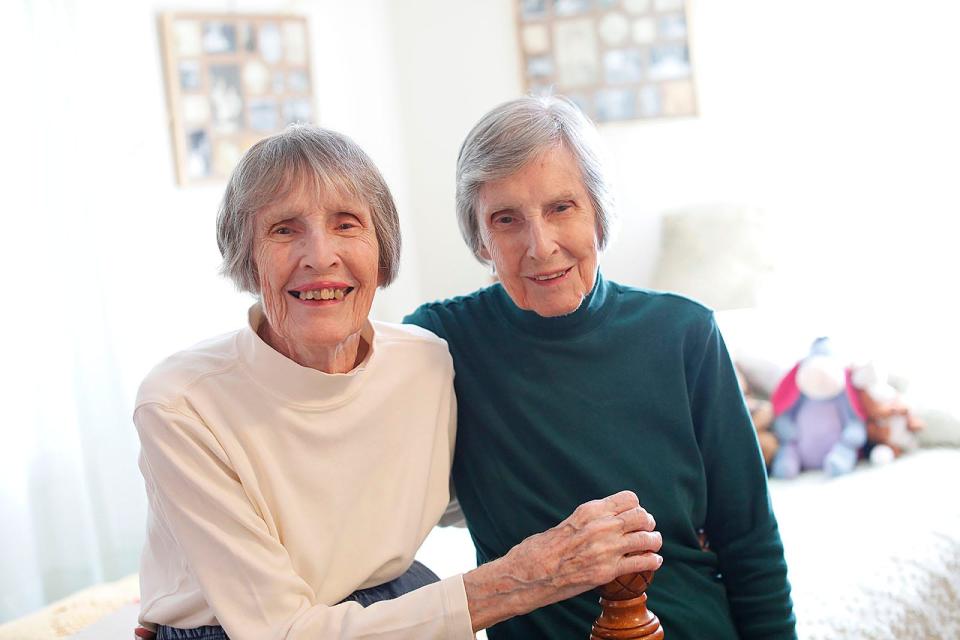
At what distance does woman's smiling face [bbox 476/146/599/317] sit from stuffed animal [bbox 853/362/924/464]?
1406mm

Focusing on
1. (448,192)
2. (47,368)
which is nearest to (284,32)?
(448,192)

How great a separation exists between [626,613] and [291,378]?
0.52m

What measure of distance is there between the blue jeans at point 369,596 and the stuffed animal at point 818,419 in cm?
136

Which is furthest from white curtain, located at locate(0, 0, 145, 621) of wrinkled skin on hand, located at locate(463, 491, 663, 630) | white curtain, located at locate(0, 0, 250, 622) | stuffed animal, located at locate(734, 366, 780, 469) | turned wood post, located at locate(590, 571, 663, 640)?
turned wood post, located at locate(590, 571, 663, 640)

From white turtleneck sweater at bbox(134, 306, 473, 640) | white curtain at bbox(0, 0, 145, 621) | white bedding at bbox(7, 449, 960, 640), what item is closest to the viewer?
white turtleneck sweater at bbox(134, 306, 473, 640)

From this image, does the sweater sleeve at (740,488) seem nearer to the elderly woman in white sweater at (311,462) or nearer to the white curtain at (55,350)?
the elderly woman in white sweater at (311,462)

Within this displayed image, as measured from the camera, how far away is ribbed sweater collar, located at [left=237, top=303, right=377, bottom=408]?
130cm

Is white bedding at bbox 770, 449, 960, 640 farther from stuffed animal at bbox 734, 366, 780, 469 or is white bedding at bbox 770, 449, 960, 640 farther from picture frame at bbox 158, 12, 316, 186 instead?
picture frame at bbox 158, 12, 316, 186

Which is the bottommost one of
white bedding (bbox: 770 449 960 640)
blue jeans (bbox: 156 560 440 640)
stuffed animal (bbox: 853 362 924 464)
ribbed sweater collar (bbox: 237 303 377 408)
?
white bedding (bbox: 770 449 960 640)

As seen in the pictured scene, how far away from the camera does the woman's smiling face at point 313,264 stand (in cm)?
127

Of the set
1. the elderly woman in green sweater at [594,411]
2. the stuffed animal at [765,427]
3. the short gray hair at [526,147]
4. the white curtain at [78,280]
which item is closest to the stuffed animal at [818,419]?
the stuffed animal at [765,427]

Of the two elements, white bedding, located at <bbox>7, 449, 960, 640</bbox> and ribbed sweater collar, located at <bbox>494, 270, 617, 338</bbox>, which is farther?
white bedding, located at <bbox>7, 449, 960, 640</bbox>

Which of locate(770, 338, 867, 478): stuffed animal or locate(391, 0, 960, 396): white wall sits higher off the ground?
locate(391, 0, 960, 396): white wall

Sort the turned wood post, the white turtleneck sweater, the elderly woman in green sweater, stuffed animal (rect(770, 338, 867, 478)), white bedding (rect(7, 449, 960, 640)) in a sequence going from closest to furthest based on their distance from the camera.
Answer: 1. the turned wood post
2. the white turtleneck sweater
3. the elderly woman in green sweater
4. white bedding (rect(7, 449, 960, 640))
5. stuffed animal (rect(770, 338, 867, 478))
